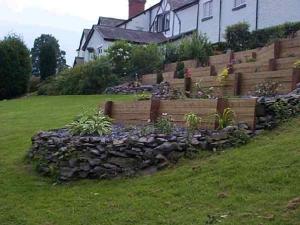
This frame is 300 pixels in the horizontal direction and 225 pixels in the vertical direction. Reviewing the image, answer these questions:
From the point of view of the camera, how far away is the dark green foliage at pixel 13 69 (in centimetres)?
3184

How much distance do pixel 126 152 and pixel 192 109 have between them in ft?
6.59

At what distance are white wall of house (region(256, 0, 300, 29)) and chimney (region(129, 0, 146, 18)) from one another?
87.7ft

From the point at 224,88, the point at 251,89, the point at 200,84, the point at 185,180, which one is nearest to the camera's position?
the point at 185,180

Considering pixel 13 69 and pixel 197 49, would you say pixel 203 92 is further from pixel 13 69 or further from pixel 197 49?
pixel 13 69

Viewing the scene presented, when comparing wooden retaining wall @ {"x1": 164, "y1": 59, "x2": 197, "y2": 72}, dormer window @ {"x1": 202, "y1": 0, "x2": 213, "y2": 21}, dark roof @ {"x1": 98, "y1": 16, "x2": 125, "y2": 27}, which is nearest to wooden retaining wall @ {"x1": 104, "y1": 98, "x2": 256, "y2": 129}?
wooden retaining wall @ {"x1": 164, "y1": 59, "x2": 197, "y2": 72}

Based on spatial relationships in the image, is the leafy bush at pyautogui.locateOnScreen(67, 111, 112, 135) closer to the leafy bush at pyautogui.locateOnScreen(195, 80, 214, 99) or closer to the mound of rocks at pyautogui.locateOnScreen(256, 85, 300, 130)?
the mound of rocks at pyautogui.locateOnScreen(256, 85, 300, 130)

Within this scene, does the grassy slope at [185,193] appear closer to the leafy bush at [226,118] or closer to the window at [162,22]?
the leafy bush at [226,118]

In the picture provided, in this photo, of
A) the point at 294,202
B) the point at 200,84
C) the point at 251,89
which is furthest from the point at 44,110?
the point at 294,202

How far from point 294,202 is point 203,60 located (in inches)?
644

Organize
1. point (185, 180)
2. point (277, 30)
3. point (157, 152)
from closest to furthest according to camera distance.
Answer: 1. point (185, 180)
2. point (157, 152)
3. point (277, 30)

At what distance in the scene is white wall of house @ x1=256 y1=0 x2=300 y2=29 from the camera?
25.4m

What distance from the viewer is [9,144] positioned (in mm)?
12539

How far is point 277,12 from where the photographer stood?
2647 centimetres

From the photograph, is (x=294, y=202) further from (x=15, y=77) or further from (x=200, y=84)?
(x=15, y=77)
